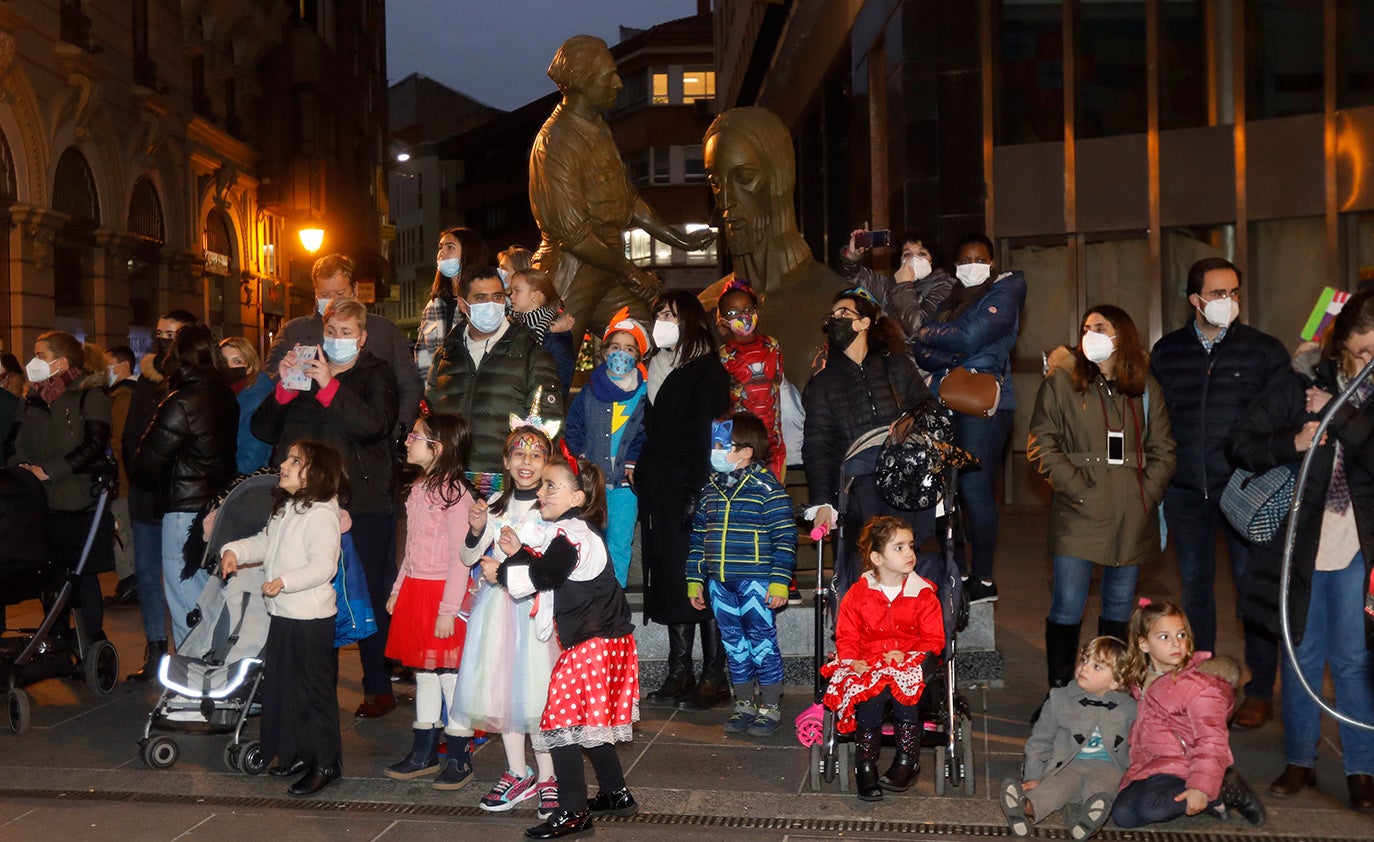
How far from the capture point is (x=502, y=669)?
5621mm

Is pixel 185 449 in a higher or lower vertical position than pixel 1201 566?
higher

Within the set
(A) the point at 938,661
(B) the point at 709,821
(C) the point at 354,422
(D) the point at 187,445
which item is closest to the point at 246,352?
(D) the point at 187,445

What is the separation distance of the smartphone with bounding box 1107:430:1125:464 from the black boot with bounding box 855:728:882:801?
71.7 inches

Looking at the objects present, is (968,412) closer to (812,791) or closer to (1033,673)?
(1033,673)

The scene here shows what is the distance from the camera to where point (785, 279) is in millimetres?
10164

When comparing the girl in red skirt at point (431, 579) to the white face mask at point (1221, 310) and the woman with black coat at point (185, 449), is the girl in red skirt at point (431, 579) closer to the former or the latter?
the woman with black coat at point (185, 449)

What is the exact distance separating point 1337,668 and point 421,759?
386 centimetres

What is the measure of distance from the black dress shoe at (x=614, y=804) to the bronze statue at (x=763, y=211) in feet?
15.7

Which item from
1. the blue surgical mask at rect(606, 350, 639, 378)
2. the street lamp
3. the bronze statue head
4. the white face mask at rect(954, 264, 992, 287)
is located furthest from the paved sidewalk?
the street lamp

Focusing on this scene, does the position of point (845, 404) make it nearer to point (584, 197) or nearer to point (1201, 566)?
point (1201, 566)

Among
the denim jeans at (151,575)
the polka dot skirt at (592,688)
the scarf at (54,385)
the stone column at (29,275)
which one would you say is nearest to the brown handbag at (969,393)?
the polka dot skirt at (592,688)

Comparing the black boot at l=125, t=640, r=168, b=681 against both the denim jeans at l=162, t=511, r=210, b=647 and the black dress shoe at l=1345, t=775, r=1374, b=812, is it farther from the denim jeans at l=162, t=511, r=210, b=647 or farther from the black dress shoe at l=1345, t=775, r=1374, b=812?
the black dress shoe at l=1345, t=775, r=1374, b=812

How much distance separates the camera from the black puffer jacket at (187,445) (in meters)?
7.89

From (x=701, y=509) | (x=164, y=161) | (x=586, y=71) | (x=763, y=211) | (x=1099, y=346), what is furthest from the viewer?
(x=164, y=161)
